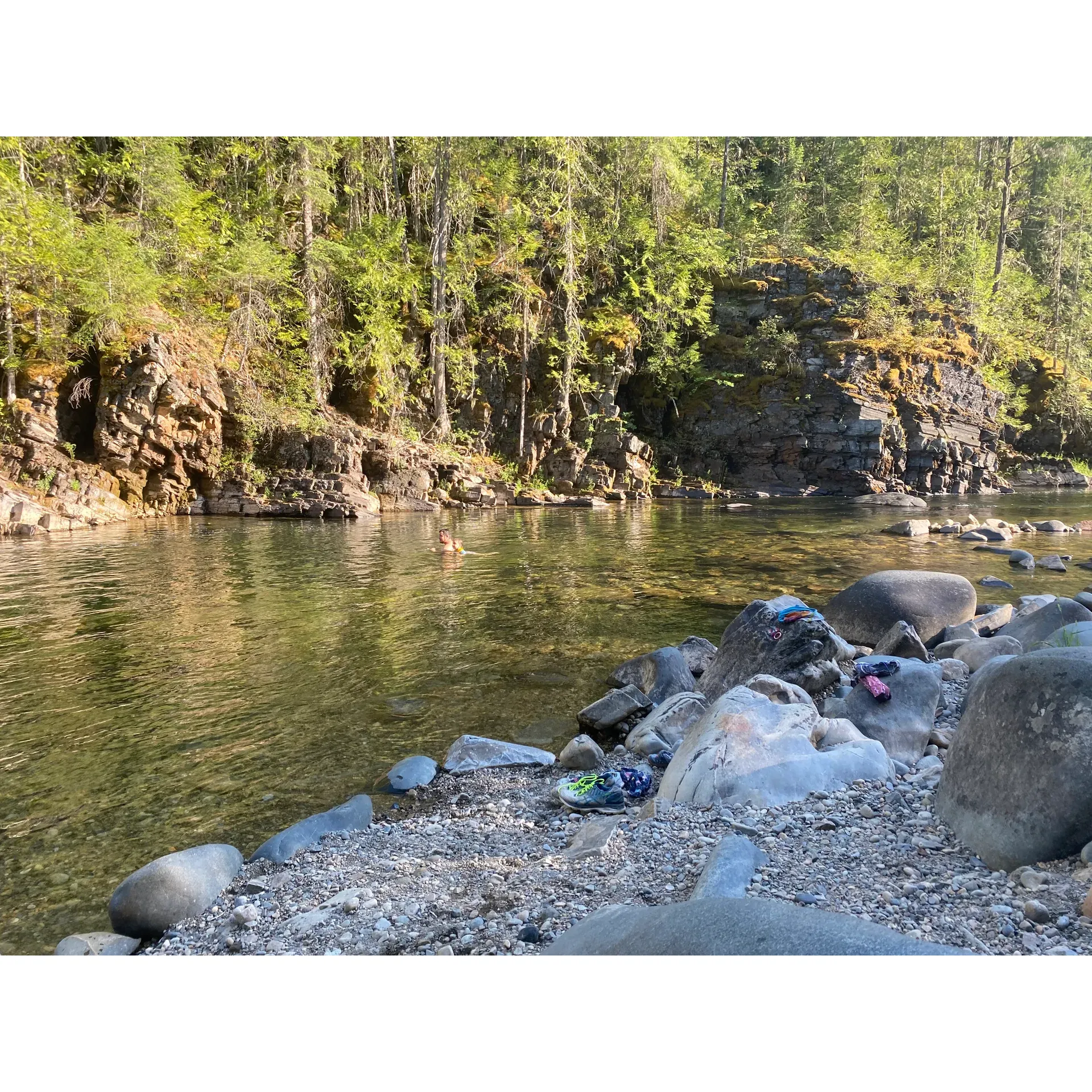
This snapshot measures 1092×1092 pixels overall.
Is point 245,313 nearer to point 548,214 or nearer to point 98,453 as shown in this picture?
point 98,453

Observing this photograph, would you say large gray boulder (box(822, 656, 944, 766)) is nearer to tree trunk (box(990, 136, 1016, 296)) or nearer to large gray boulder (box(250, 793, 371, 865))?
large gray boulder (box(250, 793, 371, 865))

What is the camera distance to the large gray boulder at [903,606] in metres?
7.43

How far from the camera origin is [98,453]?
61.1ft

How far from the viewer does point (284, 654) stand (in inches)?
275

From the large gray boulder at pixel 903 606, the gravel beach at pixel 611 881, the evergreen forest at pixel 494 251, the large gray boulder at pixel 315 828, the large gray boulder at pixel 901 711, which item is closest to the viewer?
the gravel beach at pixel 611 881

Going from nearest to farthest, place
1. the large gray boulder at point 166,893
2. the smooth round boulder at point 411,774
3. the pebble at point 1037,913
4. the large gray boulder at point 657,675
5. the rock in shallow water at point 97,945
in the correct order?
1. the pebble at point 1037,913
2. the rock in shallow water at point 97,945
3. the large gray boulder at point 166,893
4. the smooth round boulder at point 411,774
5. the large gray boulder at point 657,675

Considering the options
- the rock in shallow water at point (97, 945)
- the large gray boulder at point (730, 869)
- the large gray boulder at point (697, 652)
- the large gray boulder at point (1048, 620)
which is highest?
the large gray boulder at point (1048, 620)

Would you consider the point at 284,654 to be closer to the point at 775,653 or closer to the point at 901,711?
the point at 775,653

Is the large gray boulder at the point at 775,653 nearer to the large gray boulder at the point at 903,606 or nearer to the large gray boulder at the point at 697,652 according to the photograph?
the large gray boulder at the point at 697,652

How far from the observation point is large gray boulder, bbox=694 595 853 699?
530cm

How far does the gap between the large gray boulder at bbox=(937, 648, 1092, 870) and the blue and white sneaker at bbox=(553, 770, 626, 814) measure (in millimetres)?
1579

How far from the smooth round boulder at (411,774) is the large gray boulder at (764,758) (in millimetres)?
1520

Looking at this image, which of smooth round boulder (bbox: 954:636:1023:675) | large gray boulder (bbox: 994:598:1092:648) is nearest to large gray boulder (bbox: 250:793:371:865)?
smooth round boulder (bbox: 954:636:1023:675)

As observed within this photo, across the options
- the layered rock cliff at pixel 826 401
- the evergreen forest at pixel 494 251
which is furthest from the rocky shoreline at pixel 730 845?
the layered rock cliff at pixel 826 401
